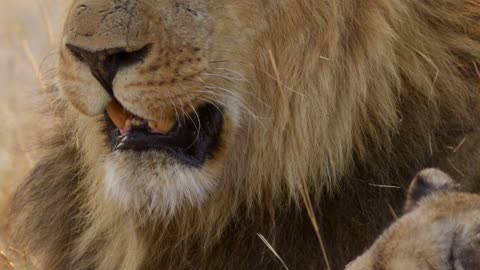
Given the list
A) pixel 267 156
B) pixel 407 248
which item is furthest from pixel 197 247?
pixel 407 248

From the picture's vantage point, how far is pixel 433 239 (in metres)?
2.69

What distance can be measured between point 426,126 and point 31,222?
1.44 metres

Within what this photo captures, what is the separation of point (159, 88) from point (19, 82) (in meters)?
4.73

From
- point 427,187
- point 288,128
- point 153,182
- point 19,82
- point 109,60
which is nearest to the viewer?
point 427,187

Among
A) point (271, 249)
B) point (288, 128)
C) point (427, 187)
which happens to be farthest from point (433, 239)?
point (288, 128)

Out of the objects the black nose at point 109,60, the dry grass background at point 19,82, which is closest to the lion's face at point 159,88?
the black nose at point 109,60

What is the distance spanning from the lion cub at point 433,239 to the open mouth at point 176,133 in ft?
2.51

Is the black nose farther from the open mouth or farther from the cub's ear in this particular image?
the cub's ear

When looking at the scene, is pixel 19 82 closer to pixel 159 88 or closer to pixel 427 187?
pixel 159 88

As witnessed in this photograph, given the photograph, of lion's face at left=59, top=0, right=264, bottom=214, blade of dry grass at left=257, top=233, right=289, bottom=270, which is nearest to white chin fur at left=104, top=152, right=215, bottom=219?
lion's face at left=59, top=0, right=264, bottom=214

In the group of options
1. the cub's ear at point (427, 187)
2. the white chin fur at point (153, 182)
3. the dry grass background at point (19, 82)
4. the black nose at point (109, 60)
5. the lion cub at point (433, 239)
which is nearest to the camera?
the lion cub at point (433, 239)

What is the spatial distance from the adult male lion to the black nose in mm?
138

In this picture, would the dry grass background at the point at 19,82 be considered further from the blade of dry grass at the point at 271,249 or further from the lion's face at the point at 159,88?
the blade of dry grass at the point at 271,249

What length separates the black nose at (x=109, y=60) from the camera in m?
3.16
